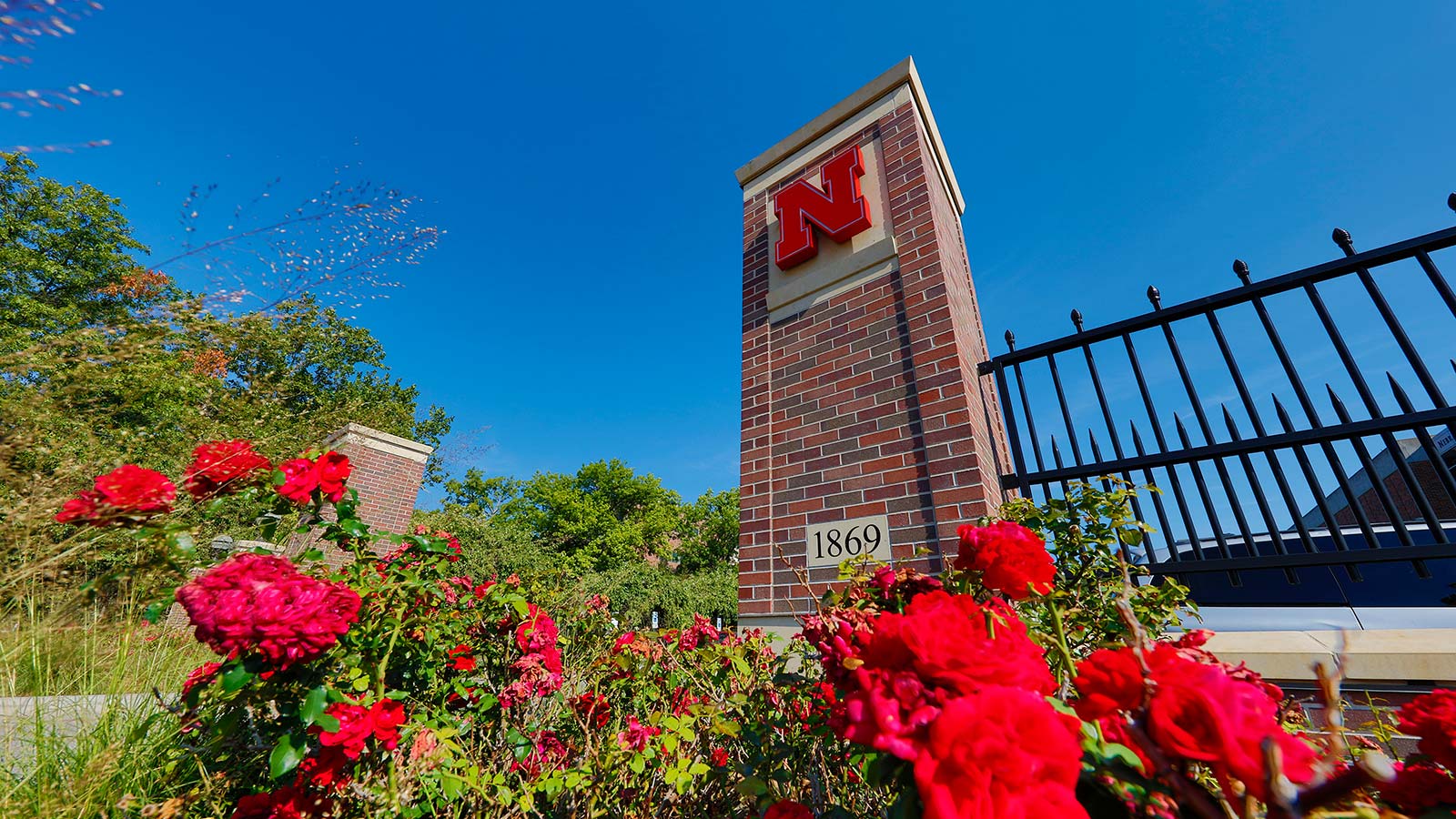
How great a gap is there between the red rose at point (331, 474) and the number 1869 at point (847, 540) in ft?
8.32

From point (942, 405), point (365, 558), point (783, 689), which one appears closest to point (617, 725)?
point (783, 689)

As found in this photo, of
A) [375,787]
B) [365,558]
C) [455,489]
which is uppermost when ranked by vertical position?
[455,489]

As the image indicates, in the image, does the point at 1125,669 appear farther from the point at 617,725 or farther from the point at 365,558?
the point at 365,558

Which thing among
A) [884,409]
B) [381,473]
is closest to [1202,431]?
[884,409]

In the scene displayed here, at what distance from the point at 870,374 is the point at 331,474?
297cm

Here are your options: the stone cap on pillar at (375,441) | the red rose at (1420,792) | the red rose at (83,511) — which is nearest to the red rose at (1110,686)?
the red rose at (1420,792)

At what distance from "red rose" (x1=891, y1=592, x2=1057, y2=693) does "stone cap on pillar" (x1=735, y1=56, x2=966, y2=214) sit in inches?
169

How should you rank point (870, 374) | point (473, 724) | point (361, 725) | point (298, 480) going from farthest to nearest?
point (870, 374), point (473, 724), point (298, 480), point (361, 725)

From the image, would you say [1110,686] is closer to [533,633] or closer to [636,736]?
[636,736]

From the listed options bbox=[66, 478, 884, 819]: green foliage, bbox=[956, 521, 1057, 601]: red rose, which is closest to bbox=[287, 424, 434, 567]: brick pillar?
bbox=[66, 478, 884, 819]: green foliage

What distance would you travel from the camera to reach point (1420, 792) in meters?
0.61

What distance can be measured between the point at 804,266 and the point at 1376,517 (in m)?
18.9

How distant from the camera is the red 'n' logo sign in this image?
391 centimetres

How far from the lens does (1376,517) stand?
13.0 meters
